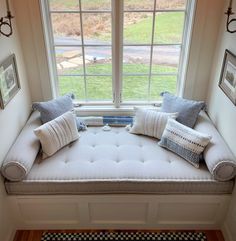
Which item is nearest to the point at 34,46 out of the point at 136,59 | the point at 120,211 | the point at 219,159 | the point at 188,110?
the point at 136,59

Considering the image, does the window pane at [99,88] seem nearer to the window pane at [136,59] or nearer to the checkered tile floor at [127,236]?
the window pane at [136,59]

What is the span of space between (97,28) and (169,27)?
677mm

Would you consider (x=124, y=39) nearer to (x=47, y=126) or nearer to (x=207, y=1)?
(x=207, y=1)

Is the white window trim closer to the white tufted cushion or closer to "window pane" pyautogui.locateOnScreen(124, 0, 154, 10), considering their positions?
"window pane" pyautogui.locateOnScreen(124, 0, 154, 10)

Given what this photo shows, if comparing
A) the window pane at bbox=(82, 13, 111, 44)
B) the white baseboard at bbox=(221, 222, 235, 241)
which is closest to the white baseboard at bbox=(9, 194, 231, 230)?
the white baseboard at bbox=(221, 222, 235, 241)

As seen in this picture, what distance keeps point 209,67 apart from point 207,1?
0.60 m

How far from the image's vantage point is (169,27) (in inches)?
101

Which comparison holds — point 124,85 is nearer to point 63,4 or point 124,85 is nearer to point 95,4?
point 95,4

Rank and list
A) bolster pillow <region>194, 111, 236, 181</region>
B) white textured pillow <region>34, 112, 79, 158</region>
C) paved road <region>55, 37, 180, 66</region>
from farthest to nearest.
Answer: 1. paved road <region>55, 37, 180, 66</region>
2. white textured pillow <region>34, 112, 79, 158</region>
3. bolster pillow <region>194, 111, 236, 181</region>

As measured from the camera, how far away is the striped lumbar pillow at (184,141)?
7.27 ft

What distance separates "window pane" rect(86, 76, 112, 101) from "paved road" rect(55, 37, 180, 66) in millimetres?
231

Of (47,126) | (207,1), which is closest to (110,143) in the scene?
(47,126)

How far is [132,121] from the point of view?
2.77 meters

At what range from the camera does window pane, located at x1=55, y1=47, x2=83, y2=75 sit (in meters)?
2.67
